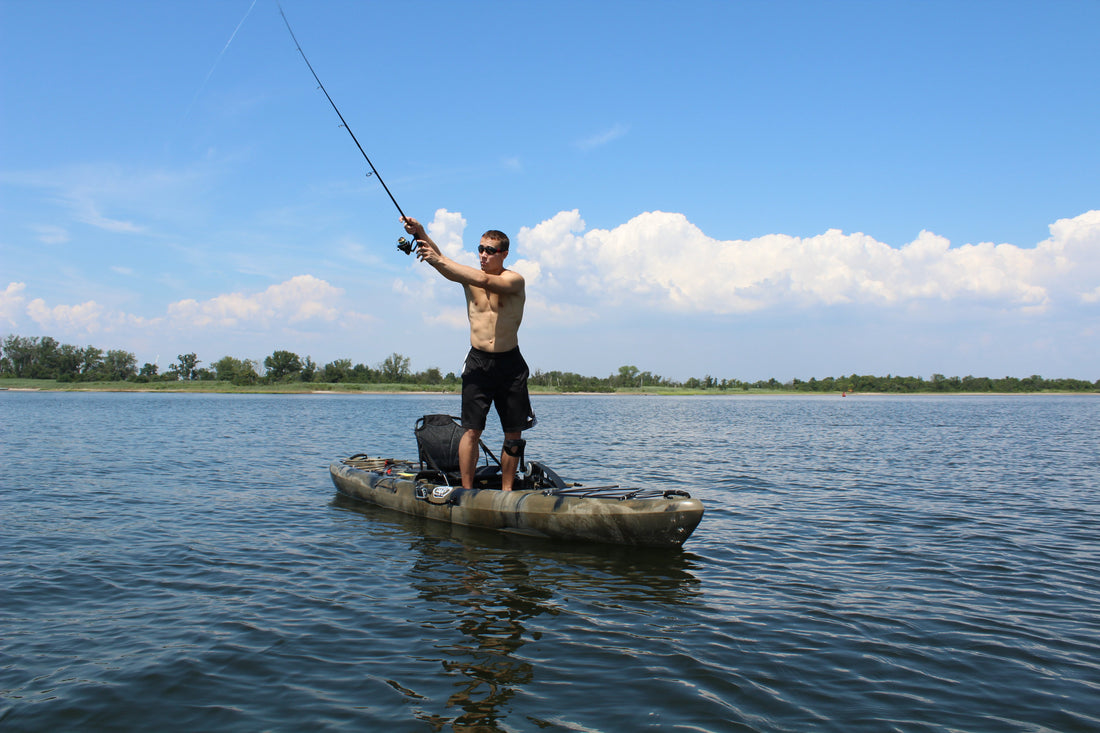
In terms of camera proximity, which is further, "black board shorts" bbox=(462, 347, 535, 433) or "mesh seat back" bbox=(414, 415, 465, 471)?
"mesh seat back" bbox=(414, 415, 465, 471)

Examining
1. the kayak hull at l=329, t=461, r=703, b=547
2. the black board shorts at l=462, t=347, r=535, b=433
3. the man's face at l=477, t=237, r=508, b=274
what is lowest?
the kayak hull at l=329, t=461, r=703, b=547

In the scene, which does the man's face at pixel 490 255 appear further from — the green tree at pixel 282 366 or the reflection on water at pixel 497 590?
the green tree at pixel 282 366

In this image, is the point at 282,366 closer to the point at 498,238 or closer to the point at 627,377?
the point at 627,377

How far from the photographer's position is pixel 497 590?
645 centimetres

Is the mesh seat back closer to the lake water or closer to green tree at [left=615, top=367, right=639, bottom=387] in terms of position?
the lake water

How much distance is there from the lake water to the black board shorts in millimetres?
1662

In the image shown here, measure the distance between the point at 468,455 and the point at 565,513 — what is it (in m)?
1.70

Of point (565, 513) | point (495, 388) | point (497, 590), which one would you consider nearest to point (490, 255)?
point (495, 388)

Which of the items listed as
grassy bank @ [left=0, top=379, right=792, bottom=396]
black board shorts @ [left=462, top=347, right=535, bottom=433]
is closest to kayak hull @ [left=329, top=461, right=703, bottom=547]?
black board shorts @ [left=462, top=347, right=535, bottom=433]

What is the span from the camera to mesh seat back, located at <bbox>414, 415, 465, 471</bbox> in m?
10.3

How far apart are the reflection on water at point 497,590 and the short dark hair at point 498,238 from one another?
3.93 m

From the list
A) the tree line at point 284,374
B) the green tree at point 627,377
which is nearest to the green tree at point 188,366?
the tree line at point 284,374

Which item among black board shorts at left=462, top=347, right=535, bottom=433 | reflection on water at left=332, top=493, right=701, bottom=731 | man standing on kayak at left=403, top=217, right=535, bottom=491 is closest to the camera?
reflection on water at left=332, top=493, right=701, bottom=731

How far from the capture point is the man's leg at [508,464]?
28.5 feet
